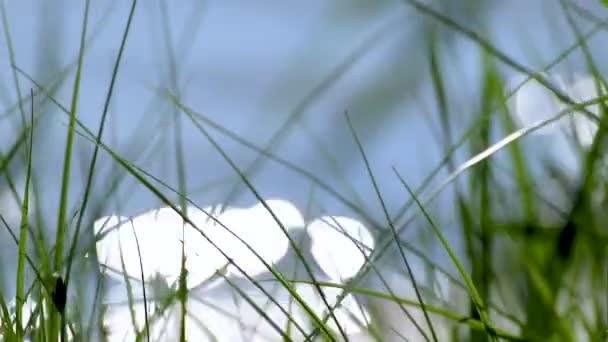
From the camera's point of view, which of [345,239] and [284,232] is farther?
[345,239]

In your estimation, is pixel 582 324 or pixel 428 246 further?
pixel 428 246

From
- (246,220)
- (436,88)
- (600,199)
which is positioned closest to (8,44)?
(436,88)

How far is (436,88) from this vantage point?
2.11ft

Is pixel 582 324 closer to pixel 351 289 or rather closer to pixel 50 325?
pixel 351 289

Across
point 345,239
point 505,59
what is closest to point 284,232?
point 505,59

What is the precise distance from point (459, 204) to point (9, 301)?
0.28m

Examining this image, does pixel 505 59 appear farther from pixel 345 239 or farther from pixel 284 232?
pixel 345 239

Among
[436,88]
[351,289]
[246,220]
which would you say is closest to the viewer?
[351,289]

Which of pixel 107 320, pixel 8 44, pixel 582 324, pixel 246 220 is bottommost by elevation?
pixel 582 324

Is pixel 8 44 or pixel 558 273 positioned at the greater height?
pixel 8 44

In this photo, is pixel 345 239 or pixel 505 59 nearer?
pixel 505 59

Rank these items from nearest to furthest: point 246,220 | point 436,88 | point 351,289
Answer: point 351,289
point 436,88
point 246,220

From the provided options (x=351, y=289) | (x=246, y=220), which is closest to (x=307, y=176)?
(x=351, y=289)

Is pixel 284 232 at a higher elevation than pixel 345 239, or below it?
below
